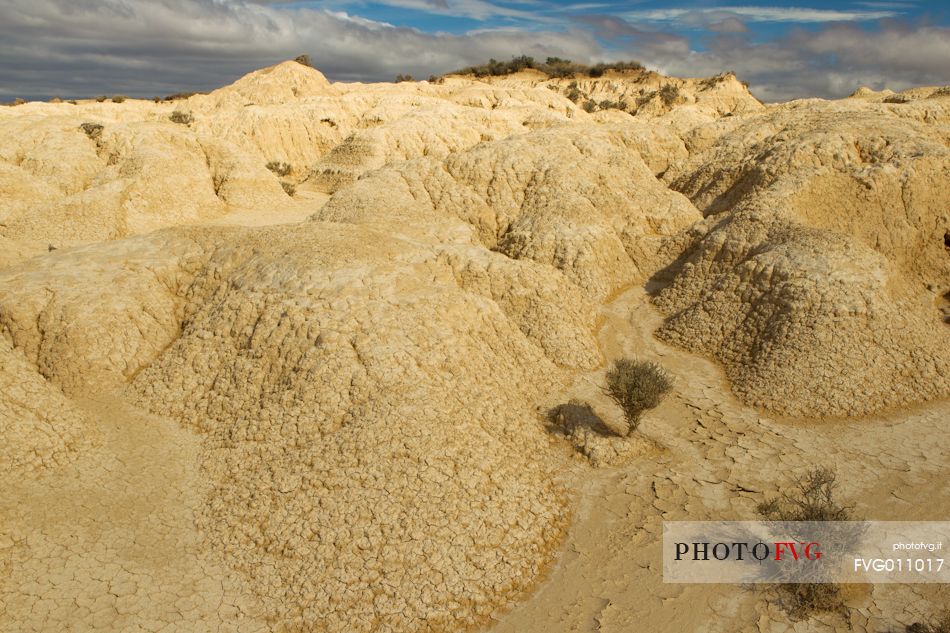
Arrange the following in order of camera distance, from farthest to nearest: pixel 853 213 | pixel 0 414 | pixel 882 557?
pixel 853 213
pixel 0 414
pixel 882 557

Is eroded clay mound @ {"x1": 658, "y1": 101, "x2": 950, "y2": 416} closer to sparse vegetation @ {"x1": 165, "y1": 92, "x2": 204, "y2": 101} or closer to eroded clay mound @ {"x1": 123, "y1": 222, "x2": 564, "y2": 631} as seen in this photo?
eroded clay mound @ {"x1": 123, "y1": 222, "x2": 564, "y2": 631}

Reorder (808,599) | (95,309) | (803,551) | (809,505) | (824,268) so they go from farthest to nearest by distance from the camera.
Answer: (824,268)
(95,309)
(809,505)
(803,551)
(808,599)

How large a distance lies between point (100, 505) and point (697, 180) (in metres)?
16.1

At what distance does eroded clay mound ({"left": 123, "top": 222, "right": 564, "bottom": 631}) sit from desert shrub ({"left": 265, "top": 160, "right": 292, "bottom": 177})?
17.5 metres

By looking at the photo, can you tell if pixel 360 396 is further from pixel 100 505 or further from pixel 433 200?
pixel 433 200

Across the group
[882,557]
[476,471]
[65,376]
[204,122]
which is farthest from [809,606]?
[204,122]

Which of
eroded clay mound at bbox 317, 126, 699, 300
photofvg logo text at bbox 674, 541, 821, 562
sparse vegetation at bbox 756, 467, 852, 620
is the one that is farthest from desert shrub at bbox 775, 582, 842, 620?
eroded clay mound at bbox 317, 126, 699, 300

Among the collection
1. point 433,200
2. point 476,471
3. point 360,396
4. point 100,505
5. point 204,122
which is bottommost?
point 100,505

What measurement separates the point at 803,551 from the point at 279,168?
84.0ft

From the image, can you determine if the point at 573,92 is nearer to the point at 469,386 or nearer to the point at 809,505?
the point at 469,386

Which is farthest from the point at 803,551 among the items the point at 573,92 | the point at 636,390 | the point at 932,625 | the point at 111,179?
the point at 573,92

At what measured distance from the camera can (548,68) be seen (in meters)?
51.6

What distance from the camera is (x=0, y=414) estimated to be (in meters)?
7.46

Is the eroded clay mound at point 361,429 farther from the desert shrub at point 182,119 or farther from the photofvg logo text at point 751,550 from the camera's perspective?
the desert shrub at point 182,119
